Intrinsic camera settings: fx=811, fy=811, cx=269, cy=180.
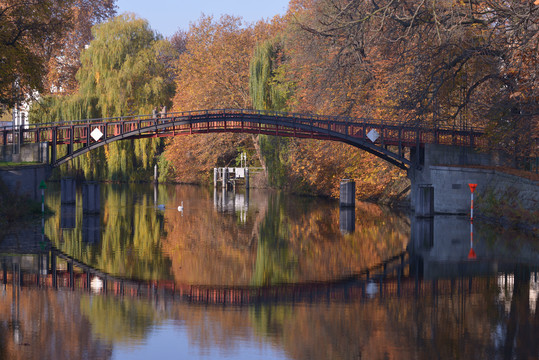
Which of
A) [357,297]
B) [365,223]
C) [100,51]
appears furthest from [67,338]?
[100,51]

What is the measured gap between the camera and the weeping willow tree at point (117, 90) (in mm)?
64375

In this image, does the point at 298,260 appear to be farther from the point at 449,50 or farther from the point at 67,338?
the point at 449,50

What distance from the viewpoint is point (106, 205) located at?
4375cm

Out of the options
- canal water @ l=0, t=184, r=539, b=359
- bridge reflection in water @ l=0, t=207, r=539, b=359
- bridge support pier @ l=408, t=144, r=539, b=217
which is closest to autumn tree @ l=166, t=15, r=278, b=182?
bridge support pier @ l=408, t=144, r=539, b=217

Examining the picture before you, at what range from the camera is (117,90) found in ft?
211

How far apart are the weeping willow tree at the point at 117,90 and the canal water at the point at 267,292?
3323cm

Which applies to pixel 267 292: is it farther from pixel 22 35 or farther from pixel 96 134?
pixel 96 134

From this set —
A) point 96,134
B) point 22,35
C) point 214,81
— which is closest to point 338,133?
point 96,134

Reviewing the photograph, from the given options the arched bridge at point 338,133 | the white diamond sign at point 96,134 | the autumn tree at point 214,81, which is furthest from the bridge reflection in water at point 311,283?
the autumn tree at point 214,81

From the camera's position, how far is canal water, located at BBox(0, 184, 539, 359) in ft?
39.2

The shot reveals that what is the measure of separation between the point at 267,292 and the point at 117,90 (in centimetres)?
5019

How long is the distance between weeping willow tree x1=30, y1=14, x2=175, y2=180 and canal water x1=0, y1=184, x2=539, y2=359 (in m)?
33.2

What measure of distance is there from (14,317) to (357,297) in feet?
21.2

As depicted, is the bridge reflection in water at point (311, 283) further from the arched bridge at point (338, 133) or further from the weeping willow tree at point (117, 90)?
the weeping willow tree at point (117, 90)
